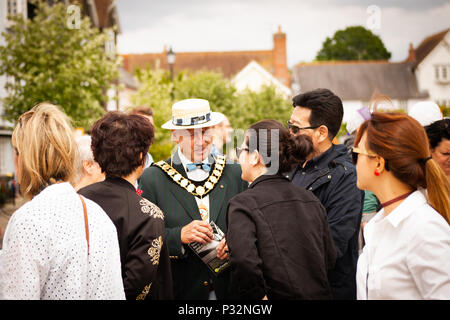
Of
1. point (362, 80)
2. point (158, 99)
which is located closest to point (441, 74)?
point (362, 80)

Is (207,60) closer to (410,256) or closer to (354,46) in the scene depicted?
(354,46)

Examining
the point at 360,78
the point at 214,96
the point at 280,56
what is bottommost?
the point at 214,96

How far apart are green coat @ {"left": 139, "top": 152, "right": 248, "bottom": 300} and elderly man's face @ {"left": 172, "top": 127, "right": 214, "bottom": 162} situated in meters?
0.12

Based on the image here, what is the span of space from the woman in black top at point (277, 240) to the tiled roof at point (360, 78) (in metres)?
49.8

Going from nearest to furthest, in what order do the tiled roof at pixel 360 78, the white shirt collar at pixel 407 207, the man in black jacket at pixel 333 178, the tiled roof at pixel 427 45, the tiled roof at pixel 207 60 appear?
1. the white shirt collar at pixel 407 207
2. the man in black jacket at pixel 333 178
3. the tiled roof at pixel 427 45
4. the tiled roof at pixel 360 78
5. the tiled roof at pixel 207 60

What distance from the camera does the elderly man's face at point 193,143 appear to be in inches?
151

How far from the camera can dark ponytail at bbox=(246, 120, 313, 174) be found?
2.79 meters

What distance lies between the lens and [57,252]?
194 cm

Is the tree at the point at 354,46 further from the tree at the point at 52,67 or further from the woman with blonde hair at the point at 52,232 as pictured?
the woman with blonde hair at the point at 52,232

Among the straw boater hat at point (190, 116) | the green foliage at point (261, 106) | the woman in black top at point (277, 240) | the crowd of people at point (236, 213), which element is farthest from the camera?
the green foliage at point (261, 106)

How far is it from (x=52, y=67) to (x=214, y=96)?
732 inches

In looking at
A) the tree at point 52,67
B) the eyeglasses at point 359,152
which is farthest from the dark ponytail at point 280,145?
the tree at point 52,67

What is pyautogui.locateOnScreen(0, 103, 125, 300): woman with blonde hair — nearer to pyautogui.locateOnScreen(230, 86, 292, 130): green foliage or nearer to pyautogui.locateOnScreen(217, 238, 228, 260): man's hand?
pyautogui.locateOnScreen(217, 238, 228, 260): man's hand
